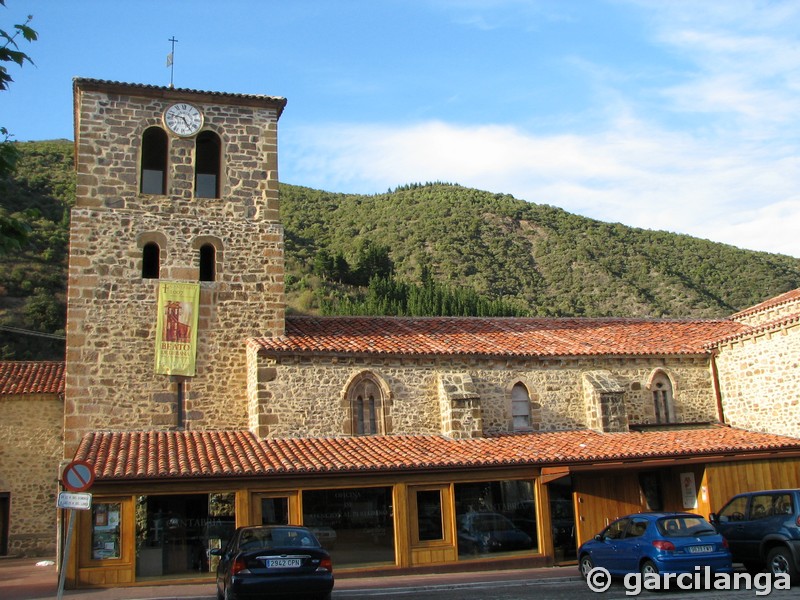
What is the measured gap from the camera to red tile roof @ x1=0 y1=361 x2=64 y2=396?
2453 centimetres

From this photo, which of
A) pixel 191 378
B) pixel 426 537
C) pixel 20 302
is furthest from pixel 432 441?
pixel 20 302

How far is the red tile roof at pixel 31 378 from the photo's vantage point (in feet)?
80.5

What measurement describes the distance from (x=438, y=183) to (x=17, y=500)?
242ft

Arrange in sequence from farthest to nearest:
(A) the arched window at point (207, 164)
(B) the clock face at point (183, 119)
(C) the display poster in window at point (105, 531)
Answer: (A) the arched window at point (207, 164), (B) the clock face at point (183, 119), (C) the display poster in window at point (105, 531)

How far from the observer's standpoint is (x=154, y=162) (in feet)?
73.7

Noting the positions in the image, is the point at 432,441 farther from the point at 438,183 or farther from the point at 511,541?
the point at 438,183

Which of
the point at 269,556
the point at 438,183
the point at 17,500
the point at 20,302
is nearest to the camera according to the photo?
the point at 269,556

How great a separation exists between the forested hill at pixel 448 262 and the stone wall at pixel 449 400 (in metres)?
26.9

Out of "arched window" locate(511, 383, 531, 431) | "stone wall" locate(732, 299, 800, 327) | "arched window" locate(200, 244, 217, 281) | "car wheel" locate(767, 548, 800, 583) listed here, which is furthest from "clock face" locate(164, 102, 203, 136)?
"stone wall" locate(732, 299, 800, 327)

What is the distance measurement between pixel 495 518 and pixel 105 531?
907 centimetres

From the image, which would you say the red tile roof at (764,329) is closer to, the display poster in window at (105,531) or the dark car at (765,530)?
the dark car at (765,530)

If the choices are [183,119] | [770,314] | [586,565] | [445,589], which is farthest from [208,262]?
[770,314]

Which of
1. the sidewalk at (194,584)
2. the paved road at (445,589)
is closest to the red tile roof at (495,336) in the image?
the sidewalk at (194,584)

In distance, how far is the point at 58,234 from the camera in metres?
53.6
